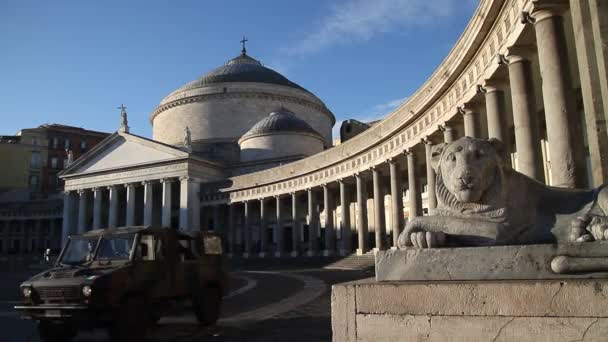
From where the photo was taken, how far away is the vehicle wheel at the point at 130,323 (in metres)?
8.48

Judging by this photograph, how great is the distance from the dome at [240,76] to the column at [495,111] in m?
49.9

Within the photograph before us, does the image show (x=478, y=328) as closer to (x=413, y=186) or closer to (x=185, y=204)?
(x=413, y=186)

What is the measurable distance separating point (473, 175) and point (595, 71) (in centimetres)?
369

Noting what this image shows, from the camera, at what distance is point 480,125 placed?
60.4 feet

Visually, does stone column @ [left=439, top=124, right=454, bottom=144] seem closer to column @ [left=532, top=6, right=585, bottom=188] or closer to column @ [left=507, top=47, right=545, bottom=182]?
column @ [left=507, top=47, right=545, bottom=182]

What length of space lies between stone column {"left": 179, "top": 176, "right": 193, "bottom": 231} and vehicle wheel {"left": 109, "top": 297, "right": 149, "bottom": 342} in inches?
Result: 1492

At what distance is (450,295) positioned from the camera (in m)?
3.92

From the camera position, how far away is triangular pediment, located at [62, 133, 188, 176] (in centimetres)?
4916

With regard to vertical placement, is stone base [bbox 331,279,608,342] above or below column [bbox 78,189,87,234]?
below

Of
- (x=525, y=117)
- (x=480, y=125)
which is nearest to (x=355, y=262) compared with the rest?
(x=480, y=125)

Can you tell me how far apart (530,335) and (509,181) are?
1.50 metres

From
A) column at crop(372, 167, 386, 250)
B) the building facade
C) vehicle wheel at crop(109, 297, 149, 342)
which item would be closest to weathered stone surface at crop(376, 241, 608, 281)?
vehicle wheel at crop(109, 297, 149, 342)

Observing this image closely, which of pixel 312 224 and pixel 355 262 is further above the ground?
pixel 312 224

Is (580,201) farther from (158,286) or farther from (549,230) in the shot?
(158,286)
